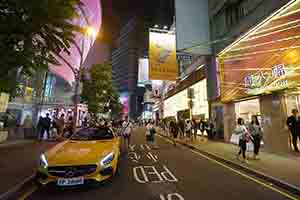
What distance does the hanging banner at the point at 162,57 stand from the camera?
1229cm

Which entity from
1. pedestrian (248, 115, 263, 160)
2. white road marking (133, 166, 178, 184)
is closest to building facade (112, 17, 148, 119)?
pedestrian (248, 115, 263, 160)

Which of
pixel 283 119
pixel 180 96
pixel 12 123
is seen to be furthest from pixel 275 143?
pixel 180 96

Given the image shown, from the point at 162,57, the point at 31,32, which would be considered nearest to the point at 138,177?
the point at 31,32

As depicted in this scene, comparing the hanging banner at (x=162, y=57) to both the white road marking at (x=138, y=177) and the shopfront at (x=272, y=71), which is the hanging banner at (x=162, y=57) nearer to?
the shopfront at (x=272, y=71)

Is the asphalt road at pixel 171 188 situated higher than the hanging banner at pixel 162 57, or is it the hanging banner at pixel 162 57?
the hanging banner at pixel 162 57

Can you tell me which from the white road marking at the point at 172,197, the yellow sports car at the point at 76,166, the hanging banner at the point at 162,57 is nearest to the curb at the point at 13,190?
the yellow sports car at the point at 76,166

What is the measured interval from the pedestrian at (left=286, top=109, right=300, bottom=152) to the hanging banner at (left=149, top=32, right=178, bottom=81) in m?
6.74

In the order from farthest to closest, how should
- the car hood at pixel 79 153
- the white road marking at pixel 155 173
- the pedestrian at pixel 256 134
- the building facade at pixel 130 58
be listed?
1. the building facade at pixel 130 58
2. the pedestrian at pixel 256 134
3. the white road marking at pixel 155 173
4. the car hood at pixel 79 153

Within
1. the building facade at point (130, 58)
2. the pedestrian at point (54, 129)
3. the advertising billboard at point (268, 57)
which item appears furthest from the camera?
the building facade at point (130, 58)

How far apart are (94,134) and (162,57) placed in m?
7.94

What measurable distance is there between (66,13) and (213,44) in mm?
13330

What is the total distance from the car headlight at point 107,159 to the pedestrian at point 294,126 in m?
8.27

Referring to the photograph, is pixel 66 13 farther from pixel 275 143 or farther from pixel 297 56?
pixel 275 143

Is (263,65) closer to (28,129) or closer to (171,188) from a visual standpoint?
(171,188)
